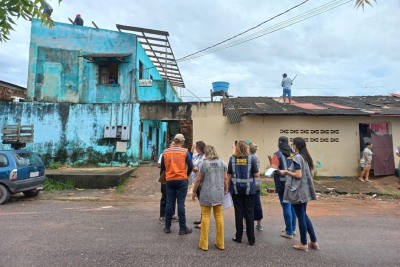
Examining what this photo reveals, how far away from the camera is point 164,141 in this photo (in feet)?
74.7

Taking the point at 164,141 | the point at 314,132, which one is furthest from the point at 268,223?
the point at 164,141

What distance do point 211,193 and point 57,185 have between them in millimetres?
8378

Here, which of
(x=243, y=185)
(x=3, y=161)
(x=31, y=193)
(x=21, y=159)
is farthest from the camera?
(x=31, y=193)

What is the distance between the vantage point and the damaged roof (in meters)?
12.8

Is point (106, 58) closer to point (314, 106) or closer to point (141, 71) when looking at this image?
point (141, 71)

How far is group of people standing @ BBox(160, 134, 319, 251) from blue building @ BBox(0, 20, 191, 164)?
892 cm

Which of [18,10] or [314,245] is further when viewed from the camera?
[314,245]

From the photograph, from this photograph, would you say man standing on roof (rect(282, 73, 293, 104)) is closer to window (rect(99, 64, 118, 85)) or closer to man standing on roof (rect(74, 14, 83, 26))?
window (rect(99, 64, 118, 85))

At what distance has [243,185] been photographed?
4.71m

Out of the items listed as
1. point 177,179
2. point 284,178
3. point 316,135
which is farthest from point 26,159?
point 316,135

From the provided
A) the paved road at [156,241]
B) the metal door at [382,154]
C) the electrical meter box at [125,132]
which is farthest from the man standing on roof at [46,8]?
the metal door at [382,154]

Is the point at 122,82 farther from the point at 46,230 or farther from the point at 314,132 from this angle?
the point at 46,230

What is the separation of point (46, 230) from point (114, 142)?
9.21 meters

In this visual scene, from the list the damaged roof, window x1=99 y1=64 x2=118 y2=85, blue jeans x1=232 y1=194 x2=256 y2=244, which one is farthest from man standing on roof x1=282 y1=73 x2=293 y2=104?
blue jeans x1=232 y1=194 x2=256 y2=244
